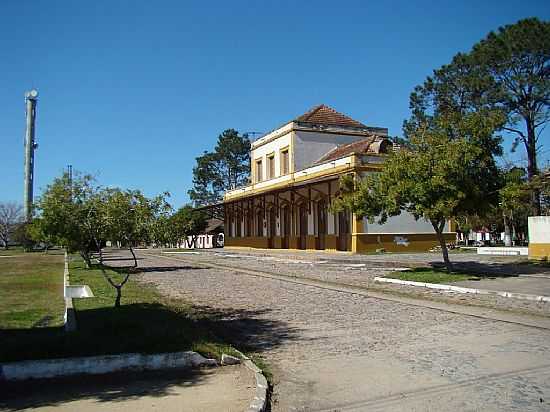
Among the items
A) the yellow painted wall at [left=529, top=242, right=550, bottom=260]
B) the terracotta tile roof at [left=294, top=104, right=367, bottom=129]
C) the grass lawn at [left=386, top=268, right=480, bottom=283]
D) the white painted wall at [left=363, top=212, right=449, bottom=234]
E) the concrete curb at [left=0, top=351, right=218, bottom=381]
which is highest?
the terracotta tile roof at [left=294, top=104, right=367, bottom=129]

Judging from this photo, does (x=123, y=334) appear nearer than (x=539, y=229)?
Yes

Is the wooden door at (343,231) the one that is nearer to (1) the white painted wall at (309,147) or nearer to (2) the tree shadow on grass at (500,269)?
(1) the white painted wall at (309,147)

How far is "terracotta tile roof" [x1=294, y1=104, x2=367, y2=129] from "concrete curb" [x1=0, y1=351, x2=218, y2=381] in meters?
35.8

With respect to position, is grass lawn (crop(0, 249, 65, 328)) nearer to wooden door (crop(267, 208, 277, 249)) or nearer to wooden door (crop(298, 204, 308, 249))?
wooden door (crop(298, 204, 308, 249))

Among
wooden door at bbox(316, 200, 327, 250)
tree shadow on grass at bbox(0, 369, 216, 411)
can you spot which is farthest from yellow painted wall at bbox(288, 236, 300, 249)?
tree shadow on grass at bbox(0, 369, 216, 411)

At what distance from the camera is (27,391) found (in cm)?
521

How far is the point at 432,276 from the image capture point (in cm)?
1527

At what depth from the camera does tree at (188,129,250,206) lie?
79375 mm

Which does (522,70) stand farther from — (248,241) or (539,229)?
(248,241)

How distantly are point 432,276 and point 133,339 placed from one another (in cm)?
1062

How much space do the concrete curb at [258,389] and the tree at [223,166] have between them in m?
73.6

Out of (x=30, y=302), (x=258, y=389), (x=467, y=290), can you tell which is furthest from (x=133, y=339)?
(x=467, y=290)

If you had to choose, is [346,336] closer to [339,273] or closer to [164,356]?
[164,356]

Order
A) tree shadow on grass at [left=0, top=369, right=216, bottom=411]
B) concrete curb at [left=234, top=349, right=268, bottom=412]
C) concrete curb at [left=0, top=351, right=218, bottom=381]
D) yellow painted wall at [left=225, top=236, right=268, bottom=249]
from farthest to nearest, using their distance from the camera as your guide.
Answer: yellow painted wall at [left=225, top=236, right=268, bottom=249] < concrete curb at [left=0, top=351, right=218, bottom=381] < tree shadow on grass at [left=0, top=369, right=216, bottom=411] < concrete curb at [left=234, top=349, right=268, bottom=412]
